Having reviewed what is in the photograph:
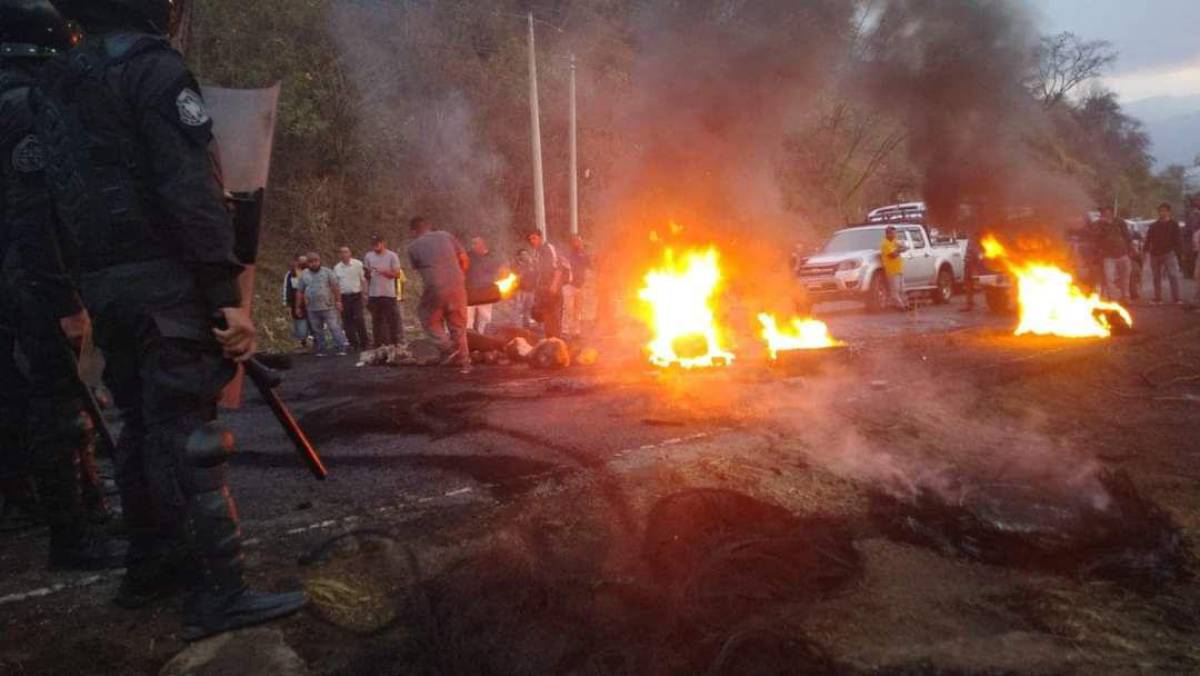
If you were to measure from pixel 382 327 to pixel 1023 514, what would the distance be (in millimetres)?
11398

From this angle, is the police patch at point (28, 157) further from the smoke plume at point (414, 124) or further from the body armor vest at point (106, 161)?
the smoke plume at point (414, 124)

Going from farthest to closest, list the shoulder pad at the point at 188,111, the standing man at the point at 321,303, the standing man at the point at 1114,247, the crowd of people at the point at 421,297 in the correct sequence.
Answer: the standing man at the point at 1114,247 < the standing man at the point at 321,303 < the crowd of people at the point at 421,297 < the shoulder pad at the point at 188,111

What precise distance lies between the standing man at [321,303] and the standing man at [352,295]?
0.17m

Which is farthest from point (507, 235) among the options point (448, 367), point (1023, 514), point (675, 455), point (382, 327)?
point (1023, 514)

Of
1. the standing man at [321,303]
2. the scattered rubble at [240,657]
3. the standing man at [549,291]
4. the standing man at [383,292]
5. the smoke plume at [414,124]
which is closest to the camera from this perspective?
the scattered rubble at [240,657]

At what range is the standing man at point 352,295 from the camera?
1400cm

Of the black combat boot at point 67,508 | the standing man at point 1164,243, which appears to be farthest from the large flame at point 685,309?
the standing man at point 1164,243

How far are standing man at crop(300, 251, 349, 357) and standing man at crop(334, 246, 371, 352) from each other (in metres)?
0.17

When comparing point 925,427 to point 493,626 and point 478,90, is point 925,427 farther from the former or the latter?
point 478,90

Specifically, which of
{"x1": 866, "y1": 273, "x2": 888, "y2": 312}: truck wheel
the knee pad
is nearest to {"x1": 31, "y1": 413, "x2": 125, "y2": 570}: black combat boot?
the knee pad

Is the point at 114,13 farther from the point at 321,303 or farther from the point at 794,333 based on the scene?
the point at 321,303

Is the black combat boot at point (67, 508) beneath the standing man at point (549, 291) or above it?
beneath

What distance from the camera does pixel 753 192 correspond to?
12.7 metres

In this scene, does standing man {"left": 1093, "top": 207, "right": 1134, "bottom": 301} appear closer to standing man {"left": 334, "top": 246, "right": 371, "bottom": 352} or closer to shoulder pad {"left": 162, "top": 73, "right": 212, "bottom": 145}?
standing man {"left": 334, "top": 246, "right": 371, "bottom": 352}
